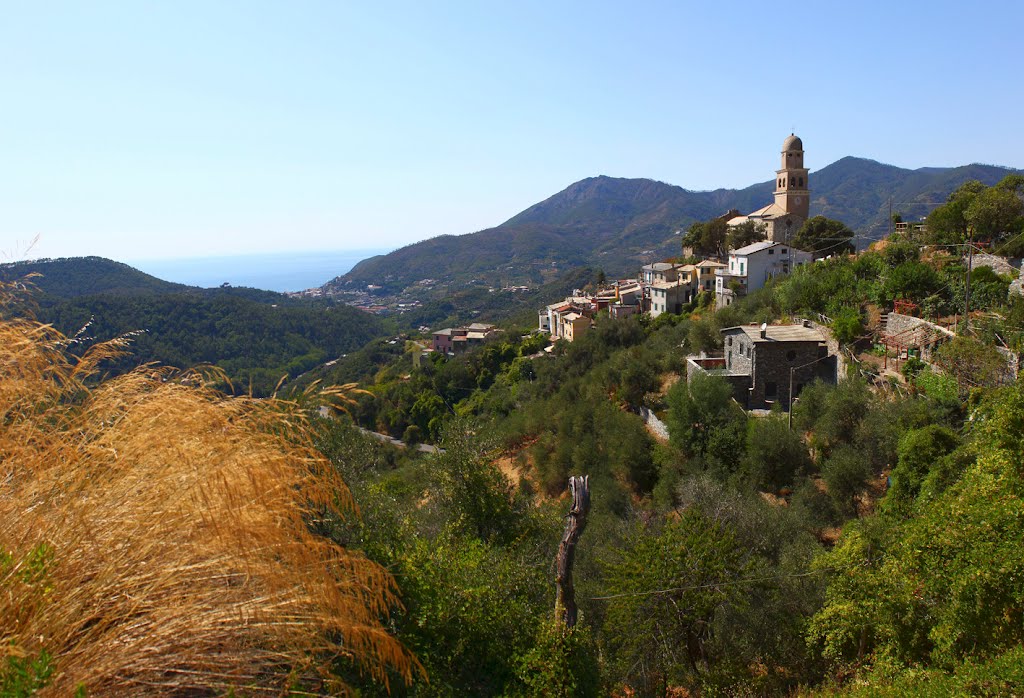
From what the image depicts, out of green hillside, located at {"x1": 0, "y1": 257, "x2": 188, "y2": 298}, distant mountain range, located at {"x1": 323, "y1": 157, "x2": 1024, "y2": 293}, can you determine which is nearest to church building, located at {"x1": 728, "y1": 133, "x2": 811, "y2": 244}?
green hillside, located at {"x1": 0, "y1": 257, "x2": 188, "y2": 298}

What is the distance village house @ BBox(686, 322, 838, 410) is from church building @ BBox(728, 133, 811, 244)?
77.8ft

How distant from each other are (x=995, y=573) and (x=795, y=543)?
477 cm

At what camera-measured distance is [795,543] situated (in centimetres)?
1055

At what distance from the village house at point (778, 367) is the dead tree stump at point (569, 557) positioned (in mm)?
12117

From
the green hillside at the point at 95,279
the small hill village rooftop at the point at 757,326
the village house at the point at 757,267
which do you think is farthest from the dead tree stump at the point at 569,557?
the green hillside at the point at 95,279

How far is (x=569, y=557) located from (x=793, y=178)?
136ft

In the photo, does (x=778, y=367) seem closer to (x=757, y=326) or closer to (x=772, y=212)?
(x=757, y=326)

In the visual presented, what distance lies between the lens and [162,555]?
287 centimetres

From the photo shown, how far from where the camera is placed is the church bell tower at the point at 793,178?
133ft

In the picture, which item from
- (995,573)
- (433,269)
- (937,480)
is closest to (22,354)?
(995,573)

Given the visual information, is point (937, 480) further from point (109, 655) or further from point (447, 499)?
Answer: point (109, 655)

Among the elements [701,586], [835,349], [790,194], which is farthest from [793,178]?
[701,586]

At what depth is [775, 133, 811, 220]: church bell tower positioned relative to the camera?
4053cm

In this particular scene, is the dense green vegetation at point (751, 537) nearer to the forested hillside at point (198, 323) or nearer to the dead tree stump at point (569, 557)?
the dead tree stump at point (569, 557)
